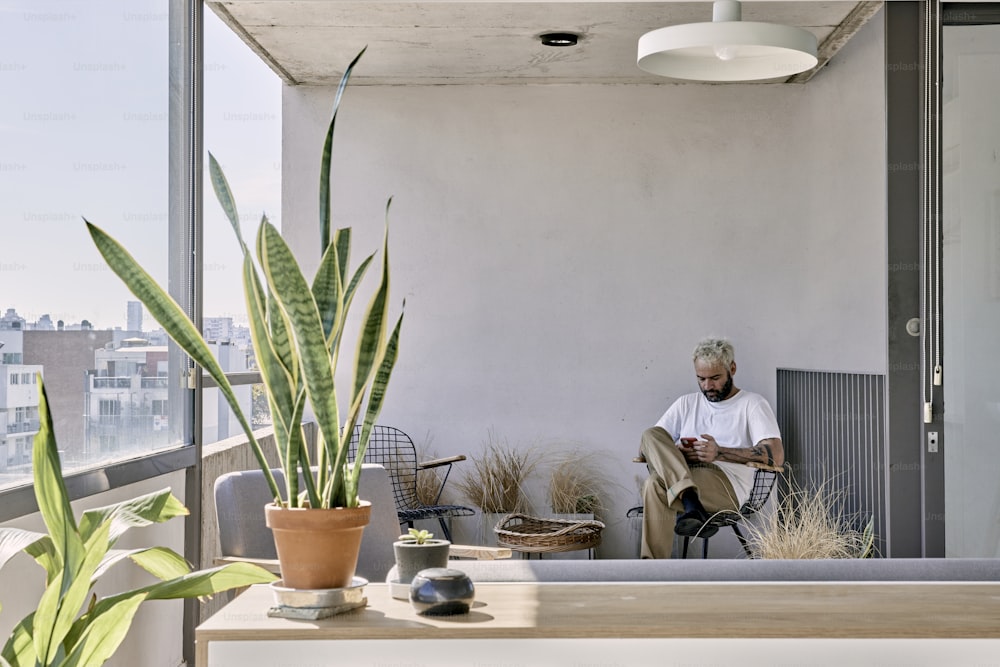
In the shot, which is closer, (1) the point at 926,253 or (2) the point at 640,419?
(1) the point at 926,253

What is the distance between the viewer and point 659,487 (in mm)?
5242

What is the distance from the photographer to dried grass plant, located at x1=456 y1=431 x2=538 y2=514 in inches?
242

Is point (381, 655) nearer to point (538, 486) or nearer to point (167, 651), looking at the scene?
point (167, 651)

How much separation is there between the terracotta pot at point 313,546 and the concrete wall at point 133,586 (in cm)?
99

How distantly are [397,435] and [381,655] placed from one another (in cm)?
454

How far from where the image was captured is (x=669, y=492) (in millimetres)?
5148

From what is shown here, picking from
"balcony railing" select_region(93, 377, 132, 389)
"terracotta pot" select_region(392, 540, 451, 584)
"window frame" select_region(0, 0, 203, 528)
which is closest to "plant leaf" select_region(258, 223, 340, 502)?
"terracotta pot" select_region(392, 540, 451, 584)

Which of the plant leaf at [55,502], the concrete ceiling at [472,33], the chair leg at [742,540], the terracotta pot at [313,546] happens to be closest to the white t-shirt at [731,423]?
the chair leg at [742,540]

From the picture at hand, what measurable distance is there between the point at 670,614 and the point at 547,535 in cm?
330

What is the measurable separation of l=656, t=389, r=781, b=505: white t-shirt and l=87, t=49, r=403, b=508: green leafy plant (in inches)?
140

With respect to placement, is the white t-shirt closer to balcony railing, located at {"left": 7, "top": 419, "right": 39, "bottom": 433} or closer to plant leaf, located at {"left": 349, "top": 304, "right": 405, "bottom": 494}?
plant leaf, located at {"left": 349, "top": 304, "right": 405, "bottom": 494}

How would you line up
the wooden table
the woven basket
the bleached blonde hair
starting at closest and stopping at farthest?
the wooden table < the woven basket < the bleached blonde hair

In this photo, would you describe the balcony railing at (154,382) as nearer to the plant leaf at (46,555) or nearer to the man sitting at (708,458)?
the plant leaf at (46,555)

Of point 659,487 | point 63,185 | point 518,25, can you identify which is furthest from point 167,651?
point 518,25
